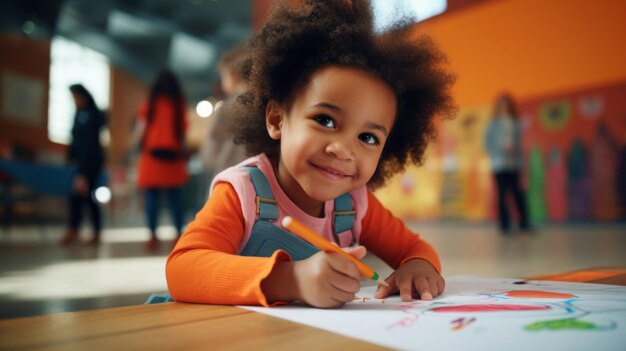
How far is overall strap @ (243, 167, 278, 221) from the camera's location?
74 centimetres

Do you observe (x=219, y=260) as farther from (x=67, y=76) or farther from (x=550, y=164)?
(x=67, y=76)

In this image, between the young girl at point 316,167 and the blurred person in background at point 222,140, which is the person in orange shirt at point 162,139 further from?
the young girl at point 316,167

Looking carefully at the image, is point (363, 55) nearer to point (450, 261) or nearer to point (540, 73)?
point (450, 261)

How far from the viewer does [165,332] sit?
0.42m

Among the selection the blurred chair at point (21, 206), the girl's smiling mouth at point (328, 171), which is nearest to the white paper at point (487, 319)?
the girl's smiling mouth at point (328, 171)

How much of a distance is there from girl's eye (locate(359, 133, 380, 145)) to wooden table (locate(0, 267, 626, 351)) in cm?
30

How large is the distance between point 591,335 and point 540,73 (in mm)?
5208

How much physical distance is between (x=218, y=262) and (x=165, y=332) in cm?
19

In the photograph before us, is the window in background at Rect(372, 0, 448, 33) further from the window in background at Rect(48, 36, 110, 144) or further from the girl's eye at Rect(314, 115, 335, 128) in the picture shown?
the window in background at Rect(48, 36, 110, 144)

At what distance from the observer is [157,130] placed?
271cm

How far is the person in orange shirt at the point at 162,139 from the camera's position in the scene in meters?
2.71

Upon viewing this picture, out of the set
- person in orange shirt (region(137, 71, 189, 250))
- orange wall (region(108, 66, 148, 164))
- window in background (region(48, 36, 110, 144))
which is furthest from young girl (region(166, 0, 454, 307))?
orange wall (region(108, 66, 148, 164))

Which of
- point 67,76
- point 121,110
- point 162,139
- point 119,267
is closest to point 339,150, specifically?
point 119,267

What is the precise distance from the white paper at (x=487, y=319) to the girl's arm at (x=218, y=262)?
0.04 metres
